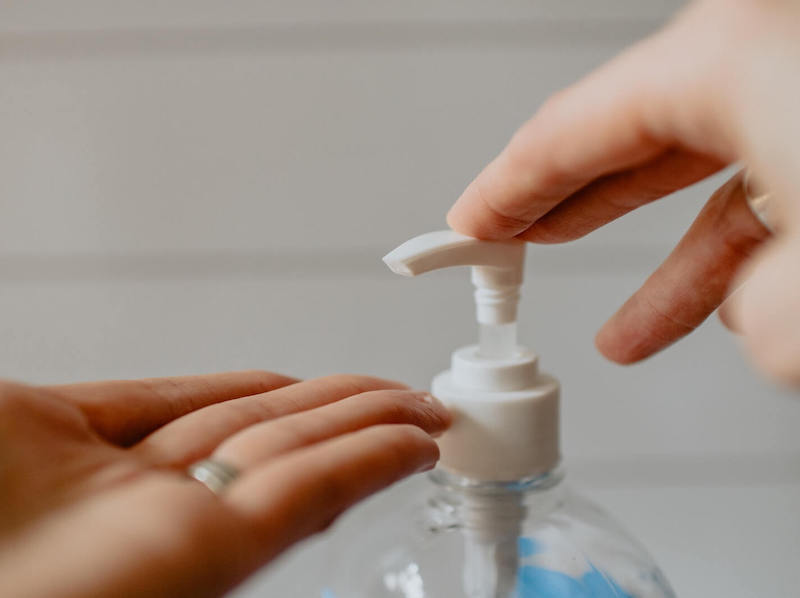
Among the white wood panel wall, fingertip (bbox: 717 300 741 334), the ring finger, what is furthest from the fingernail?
the white wood panel wall

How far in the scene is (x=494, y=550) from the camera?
0.32 m

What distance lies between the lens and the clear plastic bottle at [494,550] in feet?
1.04

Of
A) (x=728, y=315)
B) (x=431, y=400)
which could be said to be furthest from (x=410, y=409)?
(x=728, y=315)

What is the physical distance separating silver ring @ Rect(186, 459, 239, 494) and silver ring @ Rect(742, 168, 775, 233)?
0.19m

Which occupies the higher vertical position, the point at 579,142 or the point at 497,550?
Result: the point at 579,142

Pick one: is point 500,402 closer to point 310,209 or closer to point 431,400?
point 431,400

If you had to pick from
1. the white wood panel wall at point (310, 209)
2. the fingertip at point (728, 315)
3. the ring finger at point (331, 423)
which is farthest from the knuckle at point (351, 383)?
the white wood panel wall at point (310, 209)

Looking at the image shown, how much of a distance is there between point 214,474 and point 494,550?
141 millimetres

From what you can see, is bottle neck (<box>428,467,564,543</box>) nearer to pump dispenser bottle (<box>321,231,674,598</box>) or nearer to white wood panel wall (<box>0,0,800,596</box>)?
pump dispenser bottle (<box>321,231,674,598</box>)

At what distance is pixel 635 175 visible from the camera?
0.25 m

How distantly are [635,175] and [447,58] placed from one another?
0.27m

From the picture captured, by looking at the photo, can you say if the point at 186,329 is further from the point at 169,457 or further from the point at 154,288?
the point at 169,457

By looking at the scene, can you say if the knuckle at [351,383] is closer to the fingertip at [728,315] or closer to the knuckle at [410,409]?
the knuckle at [410,409]

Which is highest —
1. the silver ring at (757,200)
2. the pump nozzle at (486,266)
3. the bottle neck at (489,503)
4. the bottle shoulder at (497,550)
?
the silver ring at (757,200)
